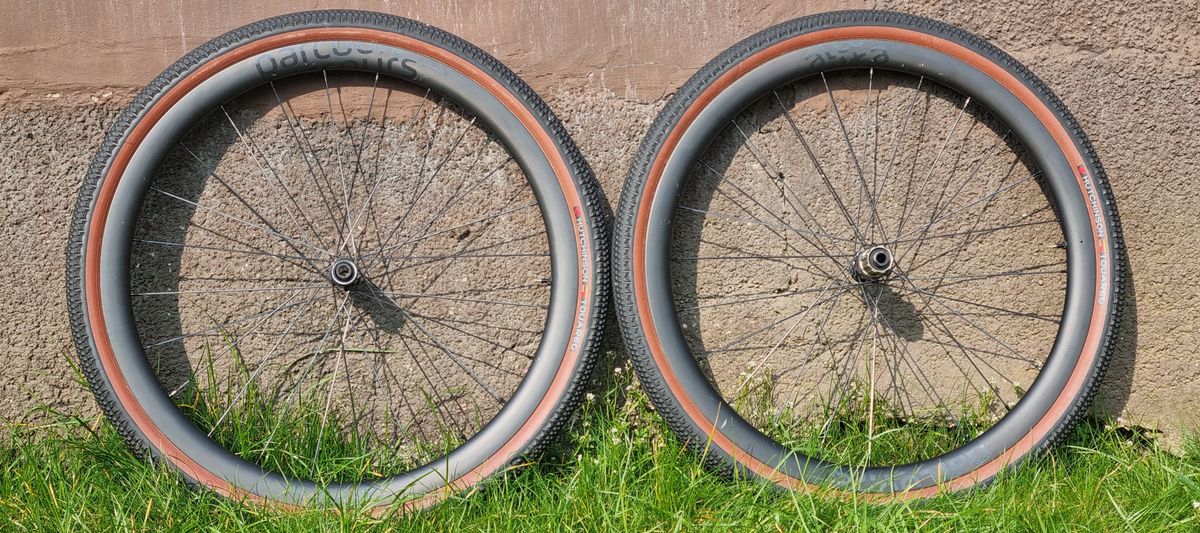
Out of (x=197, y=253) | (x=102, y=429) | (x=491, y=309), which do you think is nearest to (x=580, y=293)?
(x=491, y=309)

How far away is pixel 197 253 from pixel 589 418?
1.10m

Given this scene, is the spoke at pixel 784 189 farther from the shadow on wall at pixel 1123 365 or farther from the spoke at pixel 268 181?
the spoke at pixel 268 181

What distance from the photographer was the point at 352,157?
7.00 ft

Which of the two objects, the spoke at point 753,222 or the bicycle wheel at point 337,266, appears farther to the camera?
the spoke at point 753,222

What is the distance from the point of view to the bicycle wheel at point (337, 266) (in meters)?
1.96

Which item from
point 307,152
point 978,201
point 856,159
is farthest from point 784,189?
point 307,152

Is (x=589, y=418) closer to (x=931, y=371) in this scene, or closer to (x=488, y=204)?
(x=488, y=204)

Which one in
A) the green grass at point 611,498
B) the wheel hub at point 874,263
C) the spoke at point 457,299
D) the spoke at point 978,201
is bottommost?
the green grass at point 611,498

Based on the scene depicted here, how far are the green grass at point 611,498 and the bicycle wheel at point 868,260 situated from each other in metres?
0.11

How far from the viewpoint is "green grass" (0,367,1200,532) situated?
186 centimetres

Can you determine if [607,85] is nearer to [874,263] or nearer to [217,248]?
[874,263]

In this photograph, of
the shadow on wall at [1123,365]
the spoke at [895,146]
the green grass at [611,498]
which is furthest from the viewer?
the shadow on wall at [1123,365]

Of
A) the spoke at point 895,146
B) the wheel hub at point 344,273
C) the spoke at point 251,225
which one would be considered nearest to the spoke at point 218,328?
the spoke at point 251,225

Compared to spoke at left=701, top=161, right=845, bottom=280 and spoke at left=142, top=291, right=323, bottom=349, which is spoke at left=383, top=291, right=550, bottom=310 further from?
spoke at left=701, top=161, right=845, bottom=280
